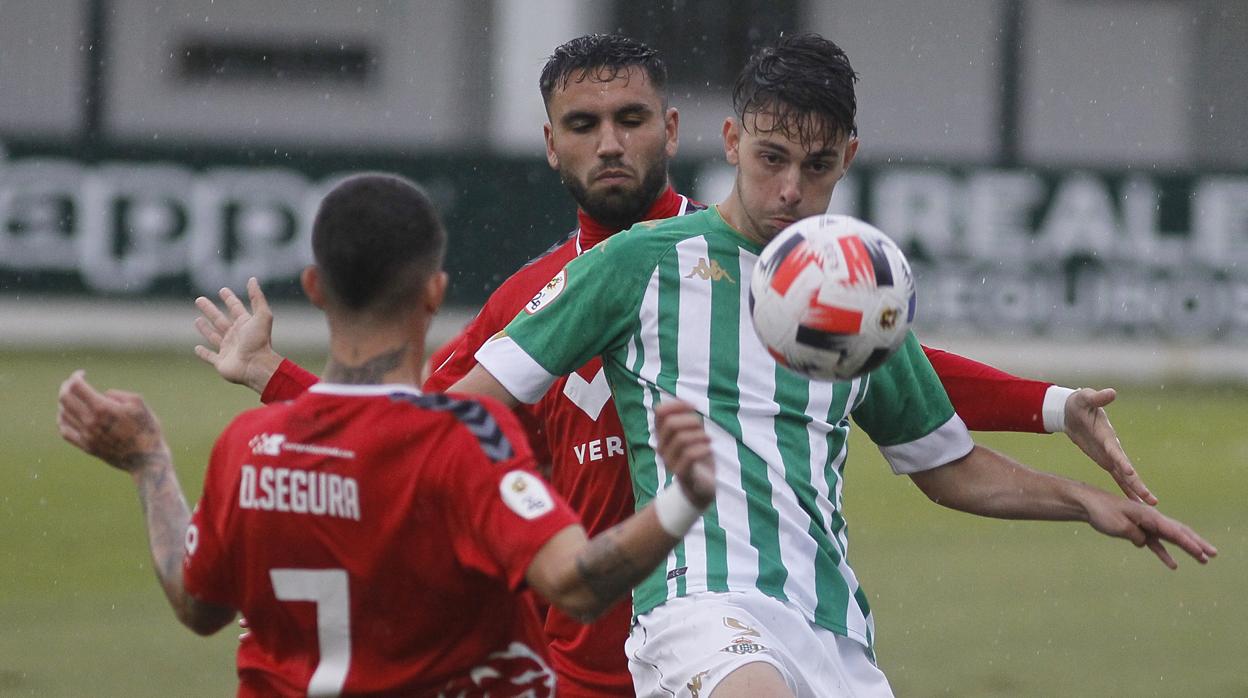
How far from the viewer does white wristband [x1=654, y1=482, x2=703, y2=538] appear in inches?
119

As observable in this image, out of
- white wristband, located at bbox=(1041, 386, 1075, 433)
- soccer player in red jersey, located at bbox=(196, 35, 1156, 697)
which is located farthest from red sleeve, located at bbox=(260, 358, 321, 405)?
white wristband, located at bbox=(1041, 386, 1075, 433)

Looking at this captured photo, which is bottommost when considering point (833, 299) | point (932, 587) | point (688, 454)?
point (932, 587)

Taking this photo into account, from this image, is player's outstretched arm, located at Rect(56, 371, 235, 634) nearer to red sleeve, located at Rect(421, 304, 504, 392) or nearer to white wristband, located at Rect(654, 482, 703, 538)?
white wristband, located at Rect(654, 482, 703, 538)

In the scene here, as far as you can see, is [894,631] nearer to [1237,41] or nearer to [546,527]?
[546,527]

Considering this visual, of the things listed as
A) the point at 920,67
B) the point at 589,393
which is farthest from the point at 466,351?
the point at 920,67

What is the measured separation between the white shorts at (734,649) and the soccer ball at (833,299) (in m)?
0.66

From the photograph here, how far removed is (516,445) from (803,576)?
4.55 feet

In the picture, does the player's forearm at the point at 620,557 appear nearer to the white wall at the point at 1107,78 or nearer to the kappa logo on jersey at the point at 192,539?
the kappa logo on jersey at the point at 192,539

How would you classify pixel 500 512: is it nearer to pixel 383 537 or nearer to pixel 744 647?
pixel 383 537

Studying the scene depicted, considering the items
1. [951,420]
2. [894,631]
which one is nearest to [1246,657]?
[894,631]

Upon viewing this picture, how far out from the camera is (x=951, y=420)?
4.83 meters

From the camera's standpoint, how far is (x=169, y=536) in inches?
141

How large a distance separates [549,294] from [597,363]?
1.76 feet

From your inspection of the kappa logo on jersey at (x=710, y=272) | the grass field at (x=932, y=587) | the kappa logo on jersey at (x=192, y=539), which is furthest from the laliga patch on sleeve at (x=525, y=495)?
the grass field at (x=932, y=587)
